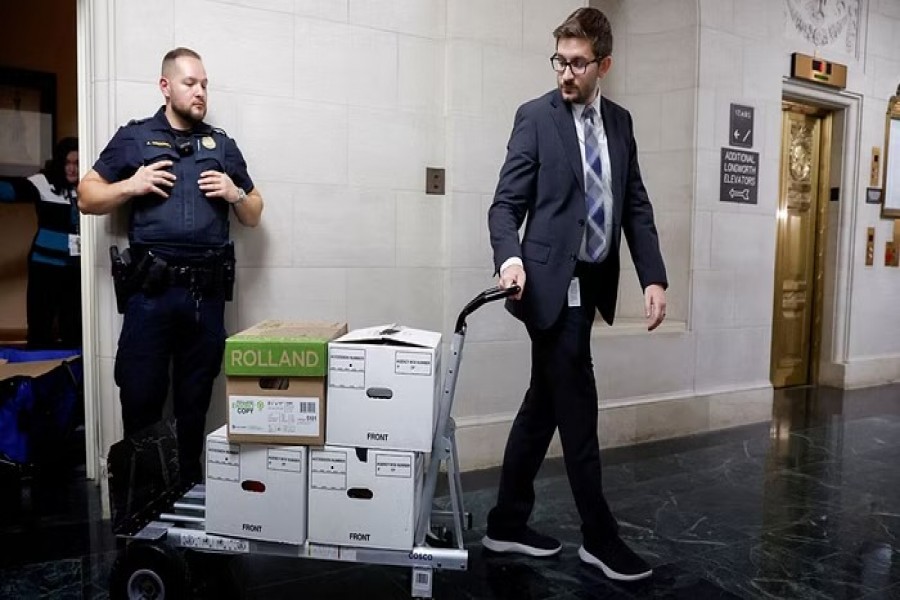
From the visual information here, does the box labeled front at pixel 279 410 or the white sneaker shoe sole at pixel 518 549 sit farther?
the white sneaker shoe sole at pixel 518 549

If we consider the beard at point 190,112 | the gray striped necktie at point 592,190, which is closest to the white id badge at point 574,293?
the gray striped necktie at point 592,190

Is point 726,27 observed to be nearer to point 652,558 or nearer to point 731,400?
point 731,400

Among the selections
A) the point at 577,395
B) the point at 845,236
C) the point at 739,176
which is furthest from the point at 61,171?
the point at 845,236

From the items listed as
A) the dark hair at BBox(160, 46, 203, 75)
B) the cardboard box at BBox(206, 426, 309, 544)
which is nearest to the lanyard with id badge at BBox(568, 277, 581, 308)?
the cardboard box at BBox(206, 426, 309, 544)

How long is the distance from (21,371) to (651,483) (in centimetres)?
293

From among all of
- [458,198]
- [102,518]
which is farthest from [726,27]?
[102,518]

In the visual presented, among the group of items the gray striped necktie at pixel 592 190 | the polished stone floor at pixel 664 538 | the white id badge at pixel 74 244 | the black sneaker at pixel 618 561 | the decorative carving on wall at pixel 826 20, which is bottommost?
the polished stone floor at pixel 664 538

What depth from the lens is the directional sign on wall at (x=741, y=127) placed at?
4.58 meters

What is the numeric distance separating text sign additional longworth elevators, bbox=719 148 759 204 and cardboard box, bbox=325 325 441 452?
125 inches

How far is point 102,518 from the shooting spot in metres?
2.91

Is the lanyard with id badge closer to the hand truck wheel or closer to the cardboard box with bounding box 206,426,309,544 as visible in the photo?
the cardboard box with bounding box 206,426,309,544

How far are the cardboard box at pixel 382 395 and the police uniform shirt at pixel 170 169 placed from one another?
1.07 metres

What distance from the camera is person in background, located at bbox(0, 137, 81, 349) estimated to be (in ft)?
14.0

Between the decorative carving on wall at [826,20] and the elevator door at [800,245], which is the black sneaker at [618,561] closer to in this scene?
the elevator door at [800,245]
